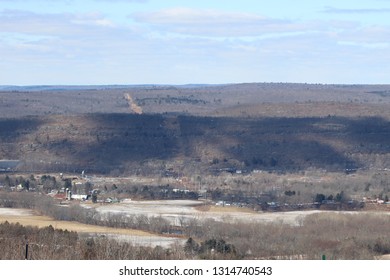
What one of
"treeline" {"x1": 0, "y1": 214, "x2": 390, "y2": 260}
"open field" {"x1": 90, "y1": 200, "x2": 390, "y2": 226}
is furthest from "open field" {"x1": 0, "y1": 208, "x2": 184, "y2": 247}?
"open field" {"x1": 90, "y1": 200, "x2": 390, "y2": 226}

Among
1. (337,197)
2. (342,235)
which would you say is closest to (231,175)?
(337,197)

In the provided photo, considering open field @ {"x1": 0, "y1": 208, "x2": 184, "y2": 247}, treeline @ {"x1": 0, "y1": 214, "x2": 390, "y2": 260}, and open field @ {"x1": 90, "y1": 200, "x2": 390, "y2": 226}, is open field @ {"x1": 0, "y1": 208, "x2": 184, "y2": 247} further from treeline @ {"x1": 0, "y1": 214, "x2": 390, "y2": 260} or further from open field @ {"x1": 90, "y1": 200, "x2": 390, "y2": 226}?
open field @ {"x1": 90, "y1": 200, "x2": 390, "y2": 226}

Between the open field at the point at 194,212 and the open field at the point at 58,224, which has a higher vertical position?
the open field at the point at 58,224

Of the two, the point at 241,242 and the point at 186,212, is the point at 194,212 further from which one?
the point at 241,242

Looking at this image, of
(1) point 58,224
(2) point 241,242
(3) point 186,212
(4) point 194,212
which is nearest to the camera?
(2) point 241,242

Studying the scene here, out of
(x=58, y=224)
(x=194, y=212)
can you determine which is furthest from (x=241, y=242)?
(x=194, y=212)

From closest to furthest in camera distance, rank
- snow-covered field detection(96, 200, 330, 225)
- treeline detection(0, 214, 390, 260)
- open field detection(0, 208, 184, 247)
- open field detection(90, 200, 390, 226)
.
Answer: treeline detection(0, 214, 390, 260) < open field detection(0, 208, 184, 247) < open field detection(90, 200, 390, 226) < snow-covered field detection(96, 200, 330, 225)

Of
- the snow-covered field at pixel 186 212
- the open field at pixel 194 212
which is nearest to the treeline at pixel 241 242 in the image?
the open field at pixel 194 212

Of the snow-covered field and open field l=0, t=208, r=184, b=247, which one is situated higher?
open field l=0, t=208, r=184, b=247

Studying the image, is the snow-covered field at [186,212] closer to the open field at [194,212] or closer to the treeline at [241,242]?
the open field at [194,212]

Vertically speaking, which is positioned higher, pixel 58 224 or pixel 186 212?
pixel 58 224

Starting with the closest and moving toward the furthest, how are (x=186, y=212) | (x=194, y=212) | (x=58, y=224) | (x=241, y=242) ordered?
1. (x=241, y=242)
2. (x=58, y=224)
3. (x=186, y=212)
4. (x=194, y=212)

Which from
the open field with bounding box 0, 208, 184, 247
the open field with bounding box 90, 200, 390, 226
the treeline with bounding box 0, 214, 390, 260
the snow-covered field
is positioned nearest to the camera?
the treeline with bounding box 0, 214, 390, 260
